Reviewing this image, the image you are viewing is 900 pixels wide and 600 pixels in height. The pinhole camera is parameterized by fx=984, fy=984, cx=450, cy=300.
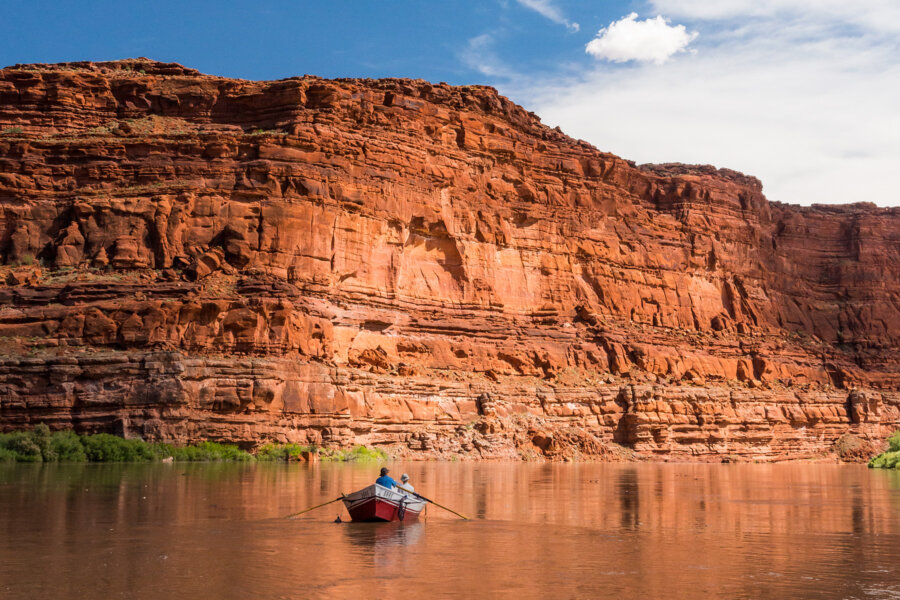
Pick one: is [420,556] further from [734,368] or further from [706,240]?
[706,240]

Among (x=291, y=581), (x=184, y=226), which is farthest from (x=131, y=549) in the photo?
(x=184, y=226)

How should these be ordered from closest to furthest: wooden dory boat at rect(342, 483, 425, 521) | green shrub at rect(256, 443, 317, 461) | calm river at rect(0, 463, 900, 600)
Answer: calm river at rect(0, 463, 900, 600) < wooden dory boat at rect(342, 483, 425, 521) < green shrub at rect(256, 443, 317, 461)

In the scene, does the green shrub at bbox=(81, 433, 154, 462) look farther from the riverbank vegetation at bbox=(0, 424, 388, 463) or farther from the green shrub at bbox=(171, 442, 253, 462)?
the green shrub at bbox=(171, 442, 253, 462)

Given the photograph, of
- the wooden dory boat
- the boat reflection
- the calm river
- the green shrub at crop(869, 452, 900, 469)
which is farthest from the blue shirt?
the green shrub at crop(869, 452, 900, 469)

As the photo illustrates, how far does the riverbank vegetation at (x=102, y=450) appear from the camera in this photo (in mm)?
40750

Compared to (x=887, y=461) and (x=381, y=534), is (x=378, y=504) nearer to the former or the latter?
(x=381, y=534)

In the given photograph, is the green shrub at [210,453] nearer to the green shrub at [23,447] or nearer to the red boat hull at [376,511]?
the green shrub at [23,447]

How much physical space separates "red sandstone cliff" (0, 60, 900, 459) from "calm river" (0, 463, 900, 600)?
15032mm

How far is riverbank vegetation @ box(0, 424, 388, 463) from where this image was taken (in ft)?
134

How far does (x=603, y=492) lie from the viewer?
105 ft

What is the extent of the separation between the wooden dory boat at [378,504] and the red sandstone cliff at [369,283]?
2477 centimetres

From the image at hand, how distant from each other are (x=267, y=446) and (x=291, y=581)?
3304 cm

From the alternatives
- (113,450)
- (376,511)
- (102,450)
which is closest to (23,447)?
(102,450)

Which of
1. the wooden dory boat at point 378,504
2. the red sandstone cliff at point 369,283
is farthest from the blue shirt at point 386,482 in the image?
the red sandstone cliff at point 369,283
